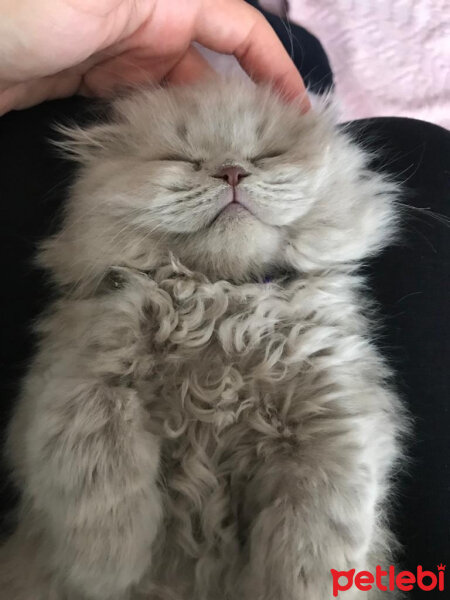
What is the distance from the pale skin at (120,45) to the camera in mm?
1030

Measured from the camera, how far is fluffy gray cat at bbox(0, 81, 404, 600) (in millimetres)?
715

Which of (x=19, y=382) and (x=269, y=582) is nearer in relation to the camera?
(x=269, y=582)

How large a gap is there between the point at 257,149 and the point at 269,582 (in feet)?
2.15

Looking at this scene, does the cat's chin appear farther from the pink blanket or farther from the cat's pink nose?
the pink blanket

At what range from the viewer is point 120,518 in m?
0.71

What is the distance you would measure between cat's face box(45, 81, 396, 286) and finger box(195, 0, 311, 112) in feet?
0.70

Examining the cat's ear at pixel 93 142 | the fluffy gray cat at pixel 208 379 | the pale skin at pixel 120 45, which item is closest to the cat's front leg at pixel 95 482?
the fluffy gray cat at pixel 208 379

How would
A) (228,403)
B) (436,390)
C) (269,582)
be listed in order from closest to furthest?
(269,582), (228,403), (436,390)

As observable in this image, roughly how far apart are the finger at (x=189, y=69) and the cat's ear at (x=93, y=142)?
0.87 feet

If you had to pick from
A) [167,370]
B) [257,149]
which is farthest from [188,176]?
[167,370]

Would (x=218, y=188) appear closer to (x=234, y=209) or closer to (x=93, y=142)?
(x=234, y=209)

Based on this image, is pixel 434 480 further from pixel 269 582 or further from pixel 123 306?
pixel 123 306

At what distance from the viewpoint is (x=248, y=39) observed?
1.25 meters

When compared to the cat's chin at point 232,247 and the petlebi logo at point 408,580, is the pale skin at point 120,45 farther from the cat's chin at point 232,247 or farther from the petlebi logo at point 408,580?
the petlebi logo at point 408,580
